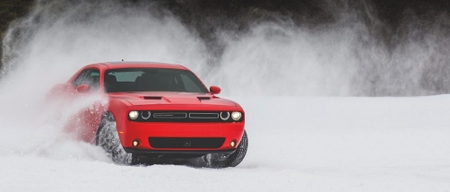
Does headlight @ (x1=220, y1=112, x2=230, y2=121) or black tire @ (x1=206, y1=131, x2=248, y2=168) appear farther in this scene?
black tire @ (x1=206, y1=131, x2=248, y2=168)

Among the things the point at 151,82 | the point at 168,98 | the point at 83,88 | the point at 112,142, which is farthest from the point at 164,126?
the point at 151,82

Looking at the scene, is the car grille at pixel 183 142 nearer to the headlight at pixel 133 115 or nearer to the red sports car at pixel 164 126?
the red sports car at pixel 164 126

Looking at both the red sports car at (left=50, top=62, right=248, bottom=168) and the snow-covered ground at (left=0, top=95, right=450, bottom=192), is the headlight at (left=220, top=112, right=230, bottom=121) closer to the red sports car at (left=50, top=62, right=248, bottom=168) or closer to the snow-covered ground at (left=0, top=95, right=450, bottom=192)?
the red sports car at (left=50, top=62, right=248, bottom=168)

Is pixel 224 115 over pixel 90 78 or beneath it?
beneath

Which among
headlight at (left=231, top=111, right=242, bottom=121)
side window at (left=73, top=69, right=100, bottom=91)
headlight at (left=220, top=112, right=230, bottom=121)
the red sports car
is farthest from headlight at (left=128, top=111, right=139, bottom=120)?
side window at (left=73, top=69, right=100, bottom=91)

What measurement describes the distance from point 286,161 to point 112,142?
107 inches

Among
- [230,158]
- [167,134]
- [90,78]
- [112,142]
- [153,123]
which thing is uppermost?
[90,78]

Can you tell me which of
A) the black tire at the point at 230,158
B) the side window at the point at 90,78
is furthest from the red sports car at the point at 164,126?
the side window at the point at 90,78

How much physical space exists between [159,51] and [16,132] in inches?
1012

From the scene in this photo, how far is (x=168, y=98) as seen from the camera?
901 cm

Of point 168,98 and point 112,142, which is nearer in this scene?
point 112,142

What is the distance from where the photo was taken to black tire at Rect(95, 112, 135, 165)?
8.75 meters

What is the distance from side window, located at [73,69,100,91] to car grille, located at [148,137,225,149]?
167 centimetres

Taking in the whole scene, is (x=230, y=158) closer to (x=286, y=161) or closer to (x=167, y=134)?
(x=167, y=134)
